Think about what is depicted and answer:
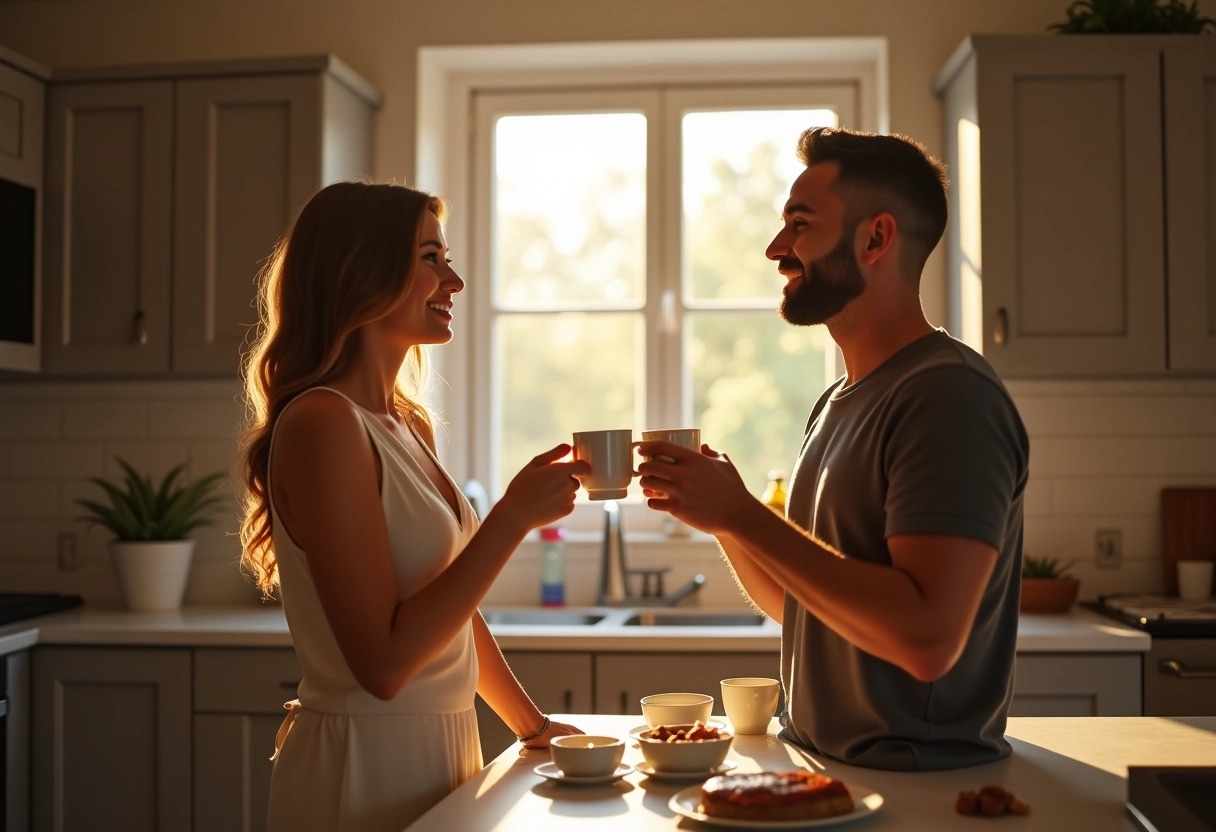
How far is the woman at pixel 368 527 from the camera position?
5.28ft

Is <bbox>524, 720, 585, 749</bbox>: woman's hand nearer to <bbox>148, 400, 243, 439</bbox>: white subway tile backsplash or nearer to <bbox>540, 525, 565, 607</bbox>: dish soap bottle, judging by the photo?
<bbox>540, 525, 565, 607</bbox>: dish soap bottle

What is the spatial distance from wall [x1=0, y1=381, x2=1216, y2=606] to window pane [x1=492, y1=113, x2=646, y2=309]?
32.1 inches

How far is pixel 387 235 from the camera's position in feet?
5.92

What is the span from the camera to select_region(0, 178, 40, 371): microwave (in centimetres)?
333

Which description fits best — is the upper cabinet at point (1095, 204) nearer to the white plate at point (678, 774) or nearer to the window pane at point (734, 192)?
the window pane at point (734, 192)

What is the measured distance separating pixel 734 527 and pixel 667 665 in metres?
1.48

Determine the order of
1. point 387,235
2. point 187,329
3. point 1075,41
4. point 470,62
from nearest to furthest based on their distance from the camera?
point 387,235 → point 1075,41 → point 187,329 → point 470,62

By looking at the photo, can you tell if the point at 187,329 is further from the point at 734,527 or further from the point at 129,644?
the point at 734,527

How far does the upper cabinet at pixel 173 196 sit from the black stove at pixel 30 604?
0.64 metres

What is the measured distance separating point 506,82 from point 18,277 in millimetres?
1551

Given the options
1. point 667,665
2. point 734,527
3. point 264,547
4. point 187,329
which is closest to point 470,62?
point 187,329

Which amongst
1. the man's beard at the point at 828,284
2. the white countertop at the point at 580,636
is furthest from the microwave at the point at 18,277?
the man's beard at the point at 828,284

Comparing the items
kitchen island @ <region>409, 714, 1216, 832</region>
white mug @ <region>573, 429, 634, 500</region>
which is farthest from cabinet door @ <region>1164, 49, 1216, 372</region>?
white mug @ <region>573, 429, 634, 500</region>

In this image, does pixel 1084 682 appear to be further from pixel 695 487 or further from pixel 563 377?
pixel 563 377
